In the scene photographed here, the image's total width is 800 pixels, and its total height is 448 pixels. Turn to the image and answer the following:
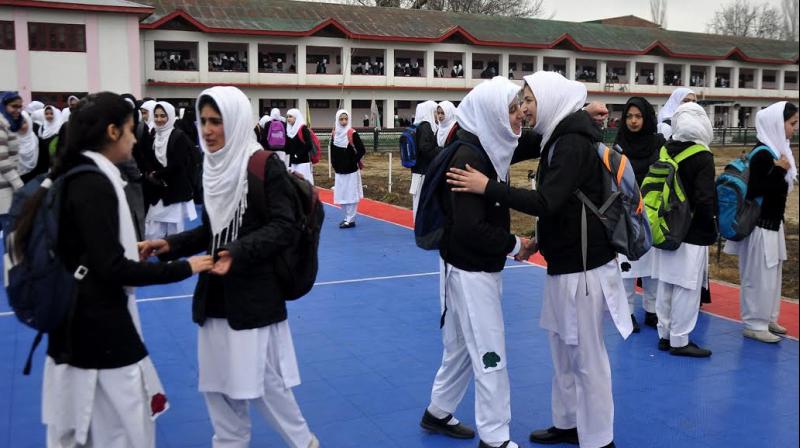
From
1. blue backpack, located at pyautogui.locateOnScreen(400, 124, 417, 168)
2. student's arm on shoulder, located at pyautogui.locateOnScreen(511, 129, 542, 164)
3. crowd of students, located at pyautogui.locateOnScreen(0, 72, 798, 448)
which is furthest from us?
blue backpack, located at pyautogui.locateOnScreen(400, 124, 417, 168)

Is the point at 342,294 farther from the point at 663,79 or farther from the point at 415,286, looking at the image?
the point at 663,79

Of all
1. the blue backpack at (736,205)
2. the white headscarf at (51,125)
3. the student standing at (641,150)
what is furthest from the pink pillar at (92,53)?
the blue backpack at (736,205)

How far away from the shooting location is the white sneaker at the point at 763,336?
577 cm

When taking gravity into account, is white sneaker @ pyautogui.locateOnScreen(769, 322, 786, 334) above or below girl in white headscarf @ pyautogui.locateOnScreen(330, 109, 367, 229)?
below

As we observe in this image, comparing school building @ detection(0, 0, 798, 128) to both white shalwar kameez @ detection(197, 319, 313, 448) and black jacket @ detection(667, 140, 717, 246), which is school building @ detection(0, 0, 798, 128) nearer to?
black jacket @ detection(667, 140, 717, 246)

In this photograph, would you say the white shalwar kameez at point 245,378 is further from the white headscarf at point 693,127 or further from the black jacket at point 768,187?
the black jacket at point 768,187

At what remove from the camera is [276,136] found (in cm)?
1352

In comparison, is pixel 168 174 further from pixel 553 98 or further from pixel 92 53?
pixel 92 53

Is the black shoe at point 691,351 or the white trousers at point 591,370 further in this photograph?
the black shoe at point 691,351

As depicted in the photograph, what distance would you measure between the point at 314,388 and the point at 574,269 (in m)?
1.97

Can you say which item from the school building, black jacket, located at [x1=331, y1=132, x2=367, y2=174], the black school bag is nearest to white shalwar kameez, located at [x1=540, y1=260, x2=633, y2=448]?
the black school bag

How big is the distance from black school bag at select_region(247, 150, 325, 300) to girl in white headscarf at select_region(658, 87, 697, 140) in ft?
15.7

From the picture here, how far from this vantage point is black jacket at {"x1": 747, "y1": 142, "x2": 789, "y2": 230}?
5.47 m

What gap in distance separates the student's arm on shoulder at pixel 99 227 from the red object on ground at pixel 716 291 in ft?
7.06
